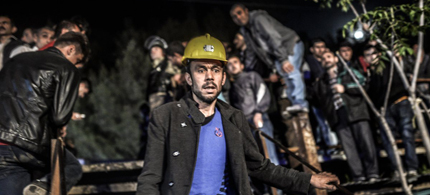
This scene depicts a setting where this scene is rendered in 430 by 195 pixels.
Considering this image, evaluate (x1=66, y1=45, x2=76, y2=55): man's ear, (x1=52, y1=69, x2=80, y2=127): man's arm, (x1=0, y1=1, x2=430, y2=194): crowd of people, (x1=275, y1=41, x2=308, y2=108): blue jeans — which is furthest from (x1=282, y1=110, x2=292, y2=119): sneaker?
(x1=52, y1=69, x2=80, y2=127): man's arm

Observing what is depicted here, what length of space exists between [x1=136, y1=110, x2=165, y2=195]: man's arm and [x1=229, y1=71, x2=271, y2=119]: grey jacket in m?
4.34

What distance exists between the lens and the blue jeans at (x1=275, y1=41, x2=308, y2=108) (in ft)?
24.0

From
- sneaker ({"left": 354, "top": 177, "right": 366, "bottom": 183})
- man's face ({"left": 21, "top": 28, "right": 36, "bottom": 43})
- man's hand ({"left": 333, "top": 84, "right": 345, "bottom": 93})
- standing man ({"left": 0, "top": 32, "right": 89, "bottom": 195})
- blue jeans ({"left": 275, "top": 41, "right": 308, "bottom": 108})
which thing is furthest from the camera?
man's face ({"left": 21, "top": 28, "right": 36, "bottom": 43})

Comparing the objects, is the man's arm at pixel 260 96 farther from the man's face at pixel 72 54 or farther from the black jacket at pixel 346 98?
the man's face at pixel 72 54

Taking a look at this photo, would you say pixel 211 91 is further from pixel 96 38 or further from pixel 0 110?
pixel 96 38

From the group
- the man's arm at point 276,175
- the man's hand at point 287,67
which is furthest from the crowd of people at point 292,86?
the man's arm at point 276,175

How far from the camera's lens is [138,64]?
26.7m

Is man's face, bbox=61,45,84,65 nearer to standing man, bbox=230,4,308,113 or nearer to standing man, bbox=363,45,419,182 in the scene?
standing man, bbox=230,4,308,113

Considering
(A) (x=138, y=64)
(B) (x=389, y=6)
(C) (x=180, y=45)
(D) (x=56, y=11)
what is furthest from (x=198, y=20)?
(B) (x=389, y=6)

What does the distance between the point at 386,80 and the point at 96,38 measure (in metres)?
24.2

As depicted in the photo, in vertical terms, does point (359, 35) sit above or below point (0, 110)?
above

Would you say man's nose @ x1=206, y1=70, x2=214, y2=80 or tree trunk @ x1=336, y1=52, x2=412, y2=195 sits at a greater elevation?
man's nose @ x1=206, y1=70, x2=214, y2=80

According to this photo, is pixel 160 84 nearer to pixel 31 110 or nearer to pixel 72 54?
pixel 72 54

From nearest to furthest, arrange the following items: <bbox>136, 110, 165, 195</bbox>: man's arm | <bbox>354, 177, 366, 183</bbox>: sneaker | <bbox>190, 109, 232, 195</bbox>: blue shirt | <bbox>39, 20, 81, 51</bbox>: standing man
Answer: <bbox>136, 110, 165, 195</bbox>: man's arm, <bbox>190, 109, 232, 195</bbox>: blue shirt, <bbox>39, 20, 81, 51</bbox>: standing man, <bbox>354, 177, 366, 183</bbox>: sneaker
